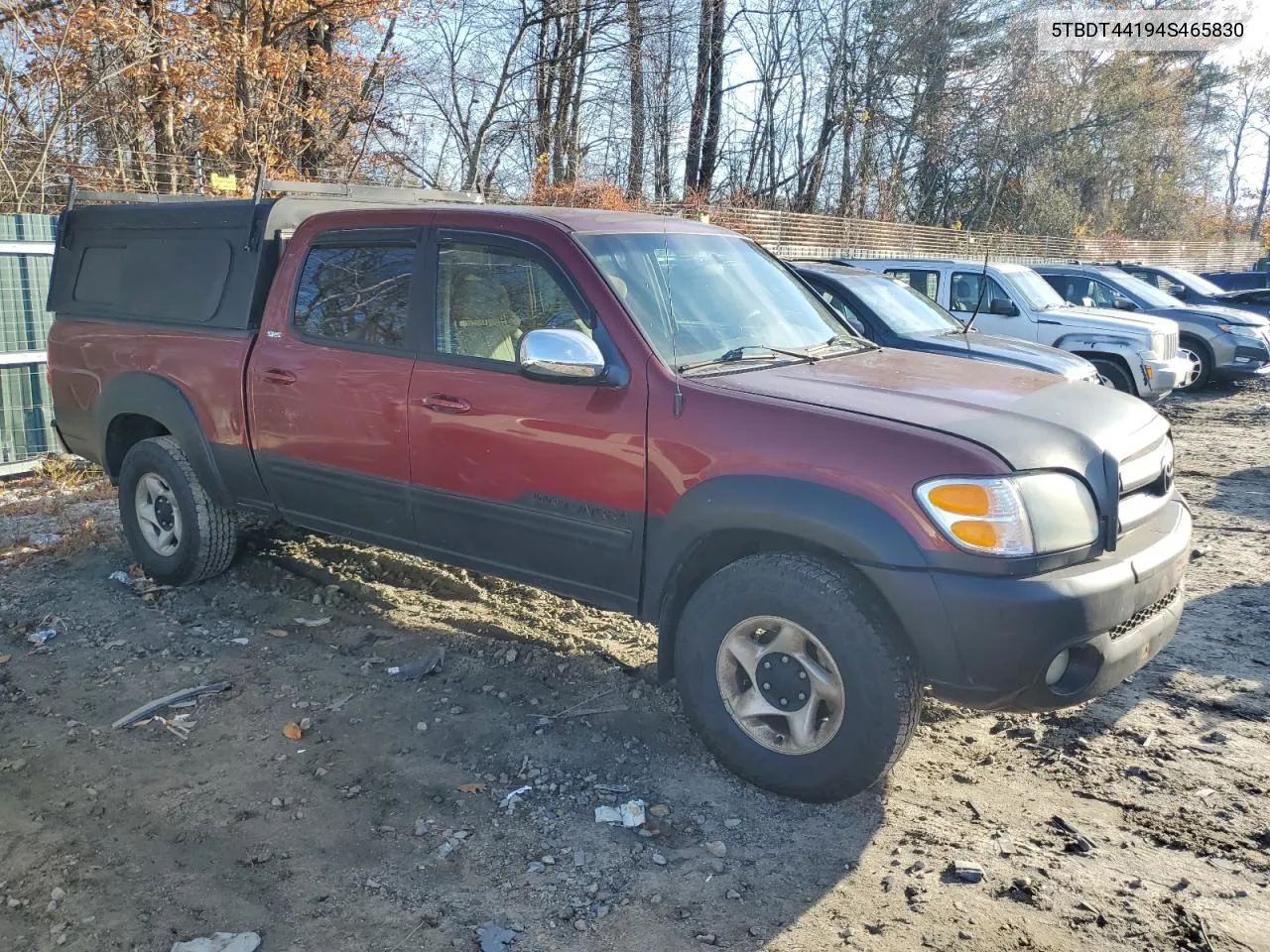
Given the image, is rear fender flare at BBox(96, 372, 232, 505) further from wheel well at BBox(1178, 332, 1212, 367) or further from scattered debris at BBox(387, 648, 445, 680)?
wheel well at BBox(1178, 332, 1212, 367)

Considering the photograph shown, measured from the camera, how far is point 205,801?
354 cm

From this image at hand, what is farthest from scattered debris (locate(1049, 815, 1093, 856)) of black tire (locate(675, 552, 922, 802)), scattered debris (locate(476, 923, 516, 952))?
scattered debris (locate(476, 923, 516, 952))

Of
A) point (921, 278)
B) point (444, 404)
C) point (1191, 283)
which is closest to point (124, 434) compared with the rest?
point (444, 404)

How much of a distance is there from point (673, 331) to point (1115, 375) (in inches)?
351

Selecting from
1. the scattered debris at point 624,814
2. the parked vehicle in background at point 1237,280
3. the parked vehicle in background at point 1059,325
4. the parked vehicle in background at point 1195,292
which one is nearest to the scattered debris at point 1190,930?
the scattered debris at point 624,814

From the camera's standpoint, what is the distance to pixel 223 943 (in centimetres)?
281

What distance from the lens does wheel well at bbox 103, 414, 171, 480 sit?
5.65m

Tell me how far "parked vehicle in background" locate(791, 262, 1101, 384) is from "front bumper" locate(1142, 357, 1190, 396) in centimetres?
232

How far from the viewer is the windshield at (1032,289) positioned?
37.3 ft

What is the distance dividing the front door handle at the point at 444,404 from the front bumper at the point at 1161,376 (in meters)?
9.21

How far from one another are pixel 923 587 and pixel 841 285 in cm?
633

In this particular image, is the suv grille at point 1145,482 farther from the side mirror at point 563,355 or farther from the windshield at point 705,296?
the side mirror at point 563,355

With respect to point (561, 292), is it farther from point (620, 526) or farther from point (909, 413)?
point (909, 413)

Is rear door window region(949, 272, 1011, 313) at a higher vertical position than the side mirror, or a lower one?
higher
